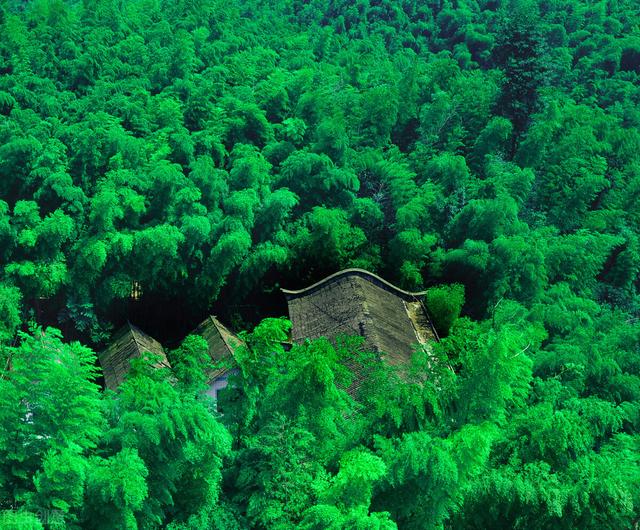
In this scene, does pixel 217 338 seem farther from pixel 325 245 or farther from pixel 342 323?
pixel 325 245

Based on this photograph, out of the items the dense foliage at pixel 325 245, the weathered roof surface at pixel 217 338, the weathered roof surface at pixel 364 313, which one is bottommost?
the weathered roof surface at pixel 217 338

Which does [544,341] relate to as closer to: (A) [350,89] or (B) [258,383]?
(B) [258,383]

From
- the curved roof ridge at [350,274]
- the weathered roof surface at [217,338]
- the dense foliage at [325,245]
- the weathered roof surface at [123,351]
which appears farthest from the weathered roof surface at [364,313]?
the weathered roof surface at [123,351]

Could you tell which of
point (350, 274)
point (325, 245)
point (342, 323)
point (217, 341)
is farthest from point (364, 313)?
point (217, 341)

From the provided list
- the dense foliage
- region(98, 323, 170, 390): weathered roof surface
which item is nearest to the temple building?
region(98, 323, 170, 390): weathered roof surface

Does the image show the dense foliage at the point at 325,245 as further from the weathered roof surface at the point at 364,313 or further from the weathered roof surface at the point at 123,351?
the weathered roof surface at the point at 364,313

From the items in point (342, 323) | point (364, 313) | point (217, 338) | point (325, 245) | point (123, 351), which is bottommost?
point (217, 338)

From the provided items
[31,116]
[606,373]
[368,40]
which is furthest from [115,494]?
[368,40]
